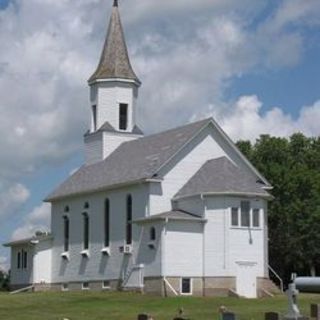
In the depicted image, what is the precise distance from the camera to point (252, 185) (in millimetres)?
60469

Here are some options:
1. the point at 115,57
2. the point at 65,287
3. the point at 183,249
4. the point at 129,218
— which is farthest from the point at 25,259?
the point at 183,249

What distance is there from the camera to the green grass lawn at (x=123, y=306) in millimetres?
44812

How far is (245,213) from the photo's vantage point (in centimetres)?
5984

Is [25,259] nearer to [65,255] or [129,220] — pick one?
[65,255]

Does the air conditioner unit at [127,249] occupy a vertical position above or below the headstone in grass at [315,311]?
above

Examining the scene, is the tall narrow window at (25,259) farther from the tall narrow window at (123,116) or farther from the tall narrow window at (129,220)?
the tall narrow window at (129,220)

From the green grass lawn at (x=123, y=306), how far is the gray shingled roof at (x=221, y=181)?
7037 millimetres

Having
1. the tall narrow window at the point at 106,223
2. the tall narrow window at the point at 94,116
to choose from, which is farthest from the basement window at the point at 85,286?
the tall narrow window at the point at 94,116

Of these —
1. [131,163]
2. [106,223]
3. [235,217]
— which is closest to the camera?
[235,217]

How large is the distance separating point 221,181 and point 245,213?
2.47 meters

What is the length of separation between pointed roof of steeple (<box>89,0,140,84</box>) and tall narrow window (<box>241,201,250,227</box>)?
57.9 ft

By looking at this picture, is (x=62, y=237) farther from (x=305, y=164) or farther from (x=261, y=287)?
(x=305, y=164)

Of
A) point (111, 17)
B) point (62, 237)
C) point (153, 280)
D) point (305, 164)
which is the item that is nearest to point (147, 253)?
point (153, 280)

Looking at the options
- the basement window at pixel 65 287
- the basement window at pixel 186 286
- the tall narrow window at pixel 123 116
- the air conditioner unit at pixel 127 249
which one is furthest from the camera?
the tall narrow window at pixel 123 116
